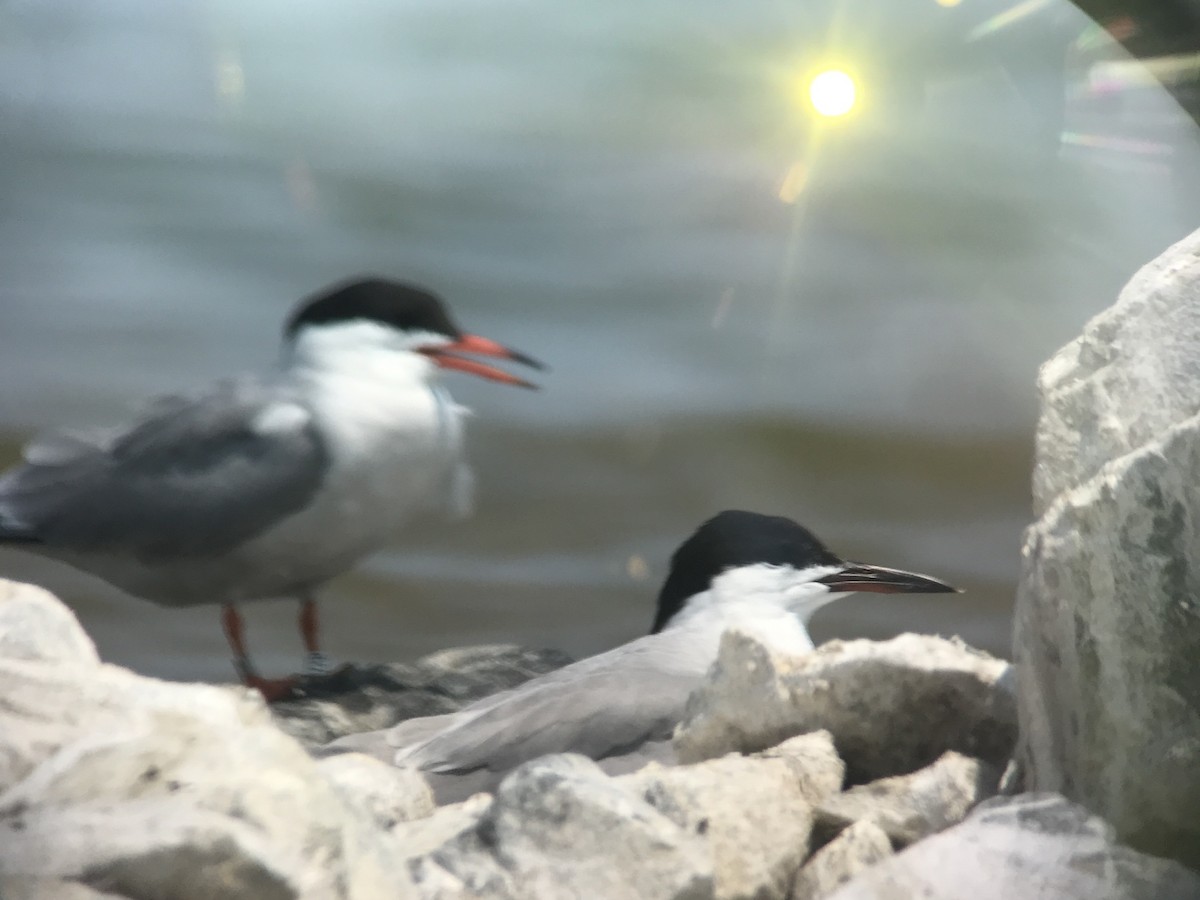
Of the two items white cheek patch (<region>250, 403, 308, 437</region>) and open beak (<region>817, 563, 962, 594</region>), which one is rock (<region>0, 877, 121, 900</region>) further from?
open beak (<region>817, 563, 962, 594</region>)

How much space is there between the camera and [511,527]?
4.67ft

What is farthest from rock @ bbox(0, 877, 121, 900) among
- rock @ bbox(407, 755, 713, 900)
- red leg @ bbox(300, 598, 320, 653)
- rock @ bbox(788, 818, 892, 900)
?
red leg @ bbox(300, 598, 320, 653)

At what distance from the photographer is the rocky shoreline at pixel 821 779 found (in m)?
0.72

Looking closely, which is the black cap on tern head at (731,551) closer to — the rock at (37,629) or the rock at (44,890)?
the rock at (37,629)

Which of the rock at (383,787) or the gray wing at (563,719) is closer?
the rock at (383,787)

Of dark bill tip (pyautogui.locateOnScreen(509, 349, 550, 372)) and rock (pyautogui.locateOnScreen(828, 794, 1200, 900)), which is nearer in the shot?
rock (pyautogui.locateOnScreen(828, 794, 1200, 900))

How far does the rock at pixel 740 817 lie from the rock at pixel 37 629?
1.57ft

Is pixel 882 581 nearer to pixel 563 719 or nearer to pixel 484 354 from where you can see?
pixel 563 719

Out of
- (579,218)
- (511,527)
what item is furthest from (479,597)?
(579,218)

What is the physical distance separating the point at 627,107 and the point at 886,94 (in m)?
0.32

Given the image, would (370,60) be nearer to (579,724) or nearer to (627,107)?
(627,107)

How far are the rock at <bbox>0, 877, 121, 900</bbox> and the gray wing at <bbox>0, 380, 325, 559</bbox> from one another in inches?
29.1

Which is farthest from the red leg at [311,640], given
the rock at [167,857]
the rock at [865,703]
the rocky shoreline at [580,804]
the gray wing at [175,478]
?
the rock at [167,857]

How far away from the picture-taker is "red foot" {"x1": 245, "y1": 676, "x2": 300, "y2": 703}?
140 centimetres
